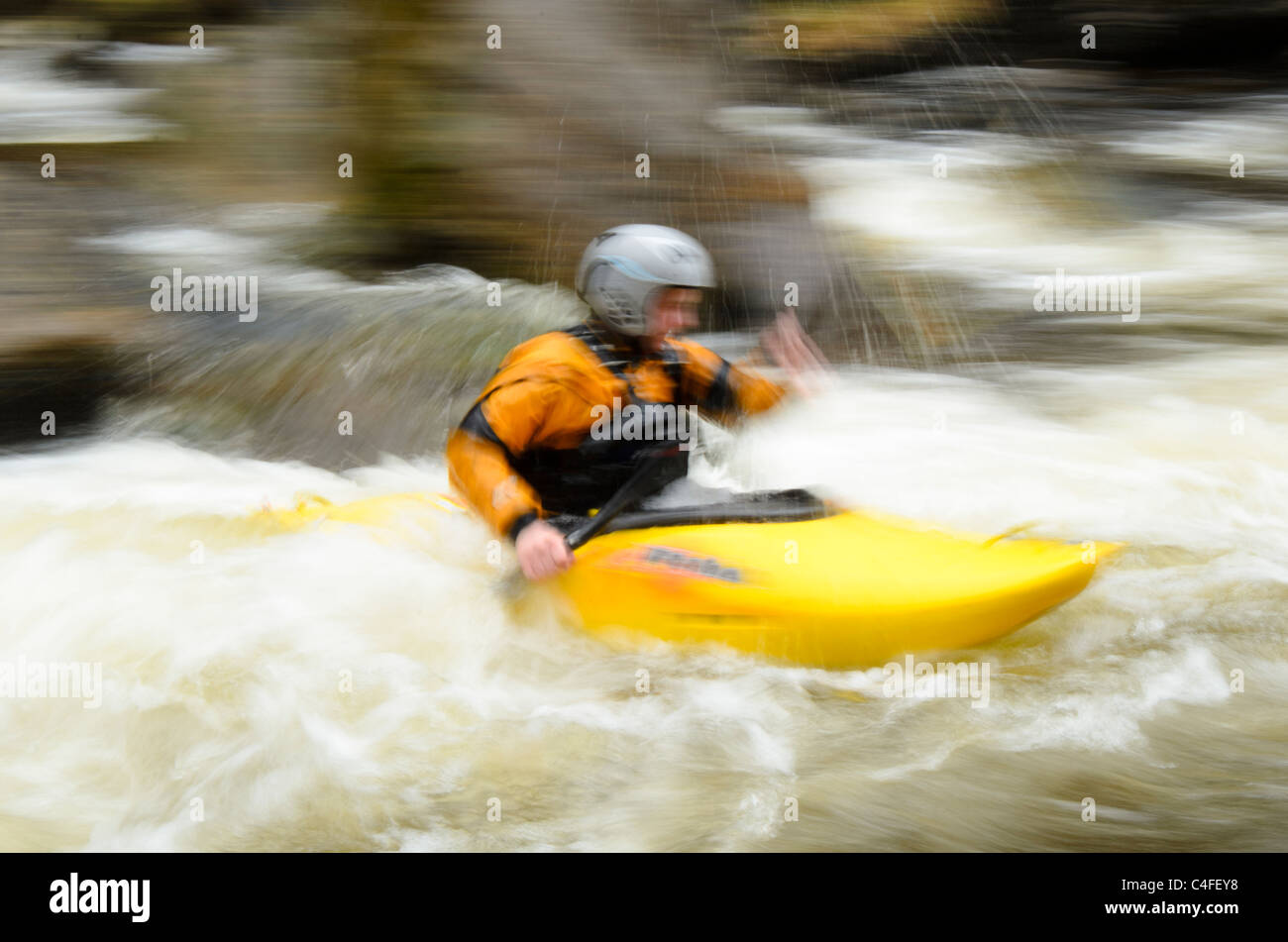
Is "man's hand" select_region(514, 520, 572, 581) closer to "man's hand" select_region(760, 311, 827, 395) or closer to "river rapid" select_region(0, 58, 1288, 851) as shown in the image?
"river rapid" select_region(0, 58, 1288, 851)

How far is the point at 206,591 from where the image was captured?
369cm

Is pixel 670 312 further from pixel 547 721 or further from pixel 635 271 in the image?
pixel 547 721

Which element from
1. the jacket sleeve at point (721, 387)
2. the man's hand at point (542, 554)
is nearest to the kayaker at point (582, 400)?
the man's hand at point (542, 554)

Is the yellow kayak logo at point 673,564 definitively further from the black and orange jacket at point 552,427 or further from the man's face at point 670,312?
the man's face at point 670,312

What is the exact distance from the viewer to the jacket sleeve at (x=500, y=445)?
2941 millimetres

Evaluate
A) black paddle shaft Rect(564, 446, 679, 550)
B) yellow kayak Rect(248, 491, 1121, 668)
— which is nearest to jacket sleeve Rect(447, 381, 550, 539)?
black paddle shaft Rect(564, 446, 679, 550)

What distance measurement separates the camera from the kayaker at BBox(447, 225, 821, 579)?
2961 millimetres

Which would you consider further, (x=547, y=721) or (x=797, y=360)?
(x=797, y=360)

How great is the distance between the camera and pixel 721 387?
11.1 feet

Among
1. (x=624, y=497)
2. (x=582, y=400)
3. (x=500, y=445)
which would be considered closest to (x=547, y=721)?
(x=624, y=497)

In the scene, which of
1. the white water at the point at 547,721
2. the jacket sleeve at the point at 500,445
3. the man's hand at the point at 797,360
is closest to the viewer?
the white water at the point at 547,721

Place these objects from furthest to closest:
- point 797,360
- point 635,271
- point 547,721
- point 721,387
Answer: point 721,387, point 797,360, point 547,721, point 635,271

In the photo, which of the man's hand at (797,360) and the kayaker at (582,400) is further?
the man's hand at (797,360)

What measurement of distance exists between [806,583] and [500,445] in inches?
35.9
